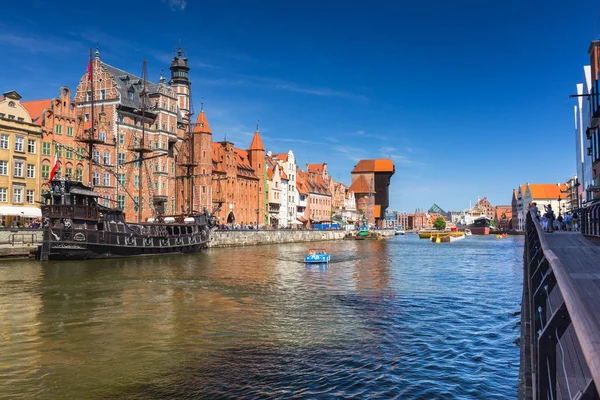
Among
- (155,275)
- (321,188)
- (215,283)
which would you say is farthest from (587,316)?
(321,188)

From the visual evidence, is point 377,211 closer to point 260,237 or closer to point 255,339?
point 260,237

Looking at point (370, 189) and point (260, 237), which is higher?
point (370, 189)

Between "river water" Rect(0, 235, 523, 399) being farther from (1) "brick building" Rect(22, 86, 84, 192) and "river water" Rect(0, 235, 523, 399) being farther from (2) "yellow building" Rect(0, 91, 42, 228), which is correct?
(1) "brick building" Rect(22, 86, 84, 192)

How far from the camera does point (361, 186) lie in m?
197

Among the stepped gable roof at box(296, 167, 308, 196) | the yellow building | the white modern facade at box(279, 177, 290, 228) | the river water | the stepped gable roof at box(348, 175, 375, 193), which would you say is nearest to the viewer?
the river water

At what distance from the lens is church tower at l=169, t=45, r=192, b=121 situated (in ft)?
334

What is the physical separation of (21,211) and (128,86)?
109 feet

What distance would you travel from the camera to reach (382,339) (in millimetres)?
17531

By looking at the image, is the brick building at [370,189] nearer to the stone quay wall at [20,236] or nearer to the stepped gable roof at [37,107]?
the stepped gable roof at [37,107]

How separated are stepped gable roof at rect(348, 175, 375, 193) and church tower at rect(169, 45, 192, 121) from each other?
105 meters

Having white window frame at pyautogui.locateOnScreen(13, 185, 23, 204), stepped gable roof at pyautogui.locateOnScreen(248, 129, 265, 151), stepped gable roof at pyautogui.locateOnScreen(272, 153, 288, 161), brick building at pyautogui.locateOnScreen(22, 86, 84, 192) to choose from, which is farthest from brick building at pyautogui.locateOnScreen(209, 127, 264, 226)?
white window frame at pyautogui.locateOnScreen(13, 185, 23, 204)

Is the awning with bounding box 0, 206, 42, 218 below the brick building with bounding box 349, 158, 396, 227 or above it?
below

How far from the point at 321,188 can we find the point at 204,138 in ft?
227

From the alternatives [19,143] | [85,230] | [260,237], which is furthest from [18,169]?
[260,237]
